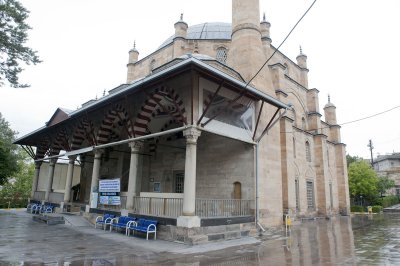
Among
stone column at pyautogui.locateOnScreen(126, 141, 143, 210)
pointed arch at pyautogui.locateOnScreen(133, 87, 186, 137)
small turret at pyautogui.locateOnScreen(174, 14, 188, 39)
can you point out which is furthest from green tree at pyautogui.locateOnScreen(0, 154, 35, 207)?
pointed arch at pyautogui.locateOnScreen(133, 87, 186, 137)

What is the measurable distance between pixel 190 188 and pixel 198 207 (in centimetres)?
248

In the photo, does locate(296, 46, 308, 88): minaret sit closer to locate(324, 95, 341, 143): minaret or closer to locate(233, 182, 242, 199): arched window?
locate(324, 95, 341, 143): minaret

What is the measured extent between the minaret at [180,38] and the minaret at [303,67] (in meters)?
10.4

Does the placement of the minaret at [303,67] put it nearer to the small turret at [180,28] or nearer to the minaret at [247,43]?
the minaret at [247,43]

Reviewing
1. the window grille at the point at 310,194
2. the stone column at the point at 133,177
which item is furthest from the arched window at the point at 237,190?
the window grille at the point at 310,194

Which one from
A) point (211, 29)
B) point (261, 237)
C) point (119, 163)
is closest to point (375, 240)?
point (261, 237)

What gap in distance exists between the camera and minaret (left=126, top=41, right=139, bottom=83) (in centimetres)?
2438

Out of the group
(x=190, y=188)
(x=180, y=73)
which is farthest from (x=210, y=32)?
(x=190, y=188)

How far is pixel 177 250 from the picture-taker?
309 inches

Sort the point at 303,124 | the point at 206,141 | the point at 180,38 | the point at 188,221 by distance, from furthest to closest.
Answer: the point at 303,124 → the point at 180,38 → the point at 206,141 → the point at 188,221

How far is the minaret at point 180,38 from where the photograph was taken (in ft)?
66.7

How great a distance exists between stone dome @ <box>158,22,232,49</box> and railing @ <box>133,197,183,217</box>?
1533 cm

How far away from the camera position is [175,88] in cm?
1084

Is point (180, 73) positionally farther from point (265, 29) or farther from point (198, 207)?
point (265, 29)
